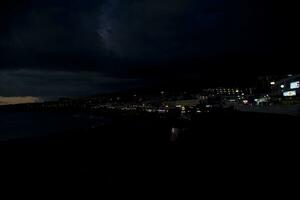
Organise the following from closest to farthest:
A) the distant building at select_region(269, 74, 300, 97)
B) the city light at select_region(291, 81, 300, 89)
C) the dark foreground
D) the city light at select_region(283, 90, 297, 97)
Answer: the dark foreground, the city light at select_region(291, 81, 300, 89), the distant building at select_region(269, 74, 300, 97), the city light at select_region(283, 90, 297, 97)

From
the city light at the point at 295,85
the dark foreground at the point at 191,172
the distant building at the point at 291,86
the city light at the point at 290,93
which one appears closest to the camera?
the dark foreground at the point at 191,172

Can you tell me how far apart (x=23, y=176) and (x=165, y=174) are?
1129cm

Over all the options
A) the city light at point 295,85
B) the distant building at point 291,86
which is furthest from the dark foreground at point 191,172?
the distant building at point 291,86

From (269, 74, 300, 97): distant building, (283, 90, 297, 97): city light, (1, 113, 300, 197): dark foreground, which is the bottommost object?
(1, 113, 300, 197): dark foreground

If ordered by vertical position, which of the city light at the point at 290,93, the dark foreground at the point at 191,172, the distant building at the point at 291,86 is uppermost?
the distant building at the point at 291,86

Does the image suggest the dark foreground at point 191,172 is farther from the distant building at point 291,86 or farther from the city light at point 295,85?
the distant building at point 291,86

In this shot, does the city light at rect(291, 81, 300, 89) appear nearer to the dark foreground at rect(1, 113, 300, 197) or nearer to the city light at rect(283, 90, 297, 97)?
the city light at rect(283, 90, 297, 97)

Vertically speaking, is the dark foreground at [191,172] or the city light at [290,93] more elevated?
the city light at [290,93]

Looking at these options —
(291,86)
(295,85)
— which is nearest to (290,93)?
(291,86)

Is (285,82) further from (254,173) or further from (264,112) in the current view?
(254,173)

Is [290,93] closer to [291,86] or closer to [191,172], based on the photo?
[291,86]

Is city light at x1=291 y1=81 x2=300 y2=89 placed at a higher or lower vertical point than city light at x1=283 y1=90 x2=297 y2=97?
higher

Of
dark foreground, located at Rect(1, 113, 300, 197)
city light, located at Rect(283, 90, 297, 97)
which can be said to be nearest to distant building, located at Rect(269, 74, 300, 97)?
city light, located at Rect(283, 90, 297, 97)

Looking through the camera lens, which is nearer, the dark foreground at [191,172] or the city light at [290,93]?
the dark foreground at [191,172]
